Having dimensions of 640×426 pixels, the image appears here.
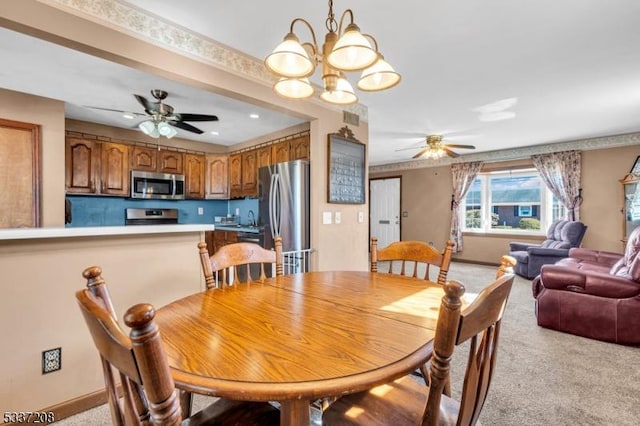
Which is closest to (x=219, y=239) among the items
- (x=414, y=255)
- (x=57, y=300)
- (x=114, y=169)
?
(x=114, y=169)

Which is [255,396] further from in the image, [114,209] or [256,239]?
[114,209]

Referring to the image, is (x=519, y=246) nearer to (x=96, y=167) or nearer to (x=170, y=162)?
(x=170, y=162)

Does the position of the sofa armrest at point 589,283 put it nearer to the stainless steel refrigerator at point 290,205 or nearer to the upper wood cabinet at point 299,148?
the stainless steel refrigerator at point 290,205

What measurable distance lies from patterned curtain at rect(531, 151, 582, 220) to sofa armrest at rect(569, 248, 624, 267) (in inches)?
60.2

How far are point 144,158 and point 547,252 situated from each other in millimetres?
6388

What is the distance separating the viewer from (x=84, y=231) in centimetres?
166

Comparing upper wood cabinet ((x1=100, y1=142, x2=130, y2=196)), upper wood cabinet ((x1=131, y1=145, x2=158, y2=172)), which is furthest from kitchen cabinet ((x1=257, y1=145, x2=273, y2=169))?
upper wood cabinet ((x1=100, y1=142, x2=130, y2=196))

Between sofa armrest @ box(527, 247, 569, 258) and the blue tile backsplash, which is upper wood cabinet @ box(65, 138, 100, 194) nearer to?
the blue tile backsplash

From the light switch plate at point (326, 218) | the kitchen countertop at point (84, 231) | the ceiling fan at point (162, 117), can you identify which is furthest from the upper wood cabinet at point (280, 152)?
the kitchen countertop at point (84, 231)

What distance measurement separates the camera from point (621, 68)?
266cm

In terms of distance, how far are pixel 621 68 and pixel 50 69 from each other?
506 cm

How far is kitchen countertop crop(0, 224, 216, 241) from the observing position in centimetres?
146

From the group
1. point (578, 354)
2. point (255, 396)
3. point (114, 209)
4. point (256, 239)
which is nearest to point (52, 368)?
point (255, 396)

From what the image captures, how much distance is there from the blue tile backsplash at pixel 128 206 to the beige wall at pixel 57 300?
2.95m
